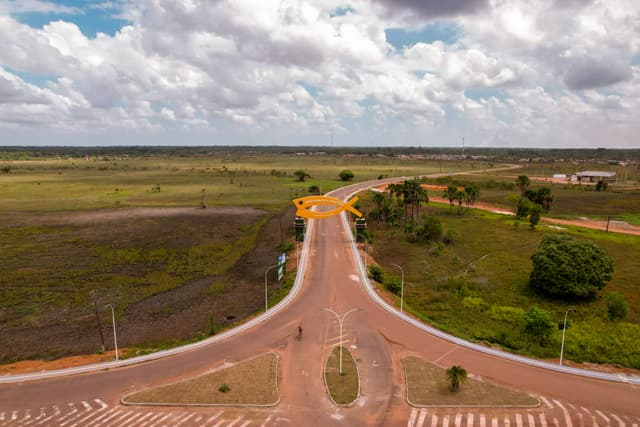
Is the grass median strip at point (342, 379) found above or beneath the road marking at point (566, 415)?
beneath

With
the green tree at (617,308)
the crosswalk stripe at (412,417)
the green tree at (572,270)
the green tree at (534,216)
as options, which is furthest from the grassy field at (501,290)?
the crosswalk stripe at (412,417)

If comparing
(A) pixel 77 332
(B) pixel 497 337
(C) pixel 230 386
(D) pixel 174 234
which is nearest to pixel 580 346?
(B) pixel 497 337

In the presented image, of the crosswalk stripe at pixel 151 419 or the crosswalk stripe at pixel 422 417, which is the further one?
the crosswalk stripe at pixel 422 417

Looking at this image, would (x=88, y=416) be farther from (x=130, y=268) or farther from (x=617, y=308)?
(x=617, y=308)

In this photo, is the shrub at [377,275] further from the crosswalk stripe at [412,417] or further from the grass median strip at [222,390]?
the crosswalk stripe at [412,417]

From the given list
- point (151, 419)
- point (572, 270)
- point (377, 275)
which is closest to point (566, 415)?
point (572, 270)

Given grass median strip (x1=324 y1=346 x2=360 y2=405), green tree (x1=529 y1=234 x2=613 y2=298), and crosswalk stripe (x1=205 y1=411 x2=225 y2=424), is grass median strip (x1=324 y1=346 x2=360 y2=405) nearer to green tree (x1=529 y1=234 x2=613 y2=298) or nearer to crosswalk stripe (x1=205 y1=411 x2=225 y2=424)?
crosswalk stripe (x1=205 y1=411 x2=225 y2=424)
